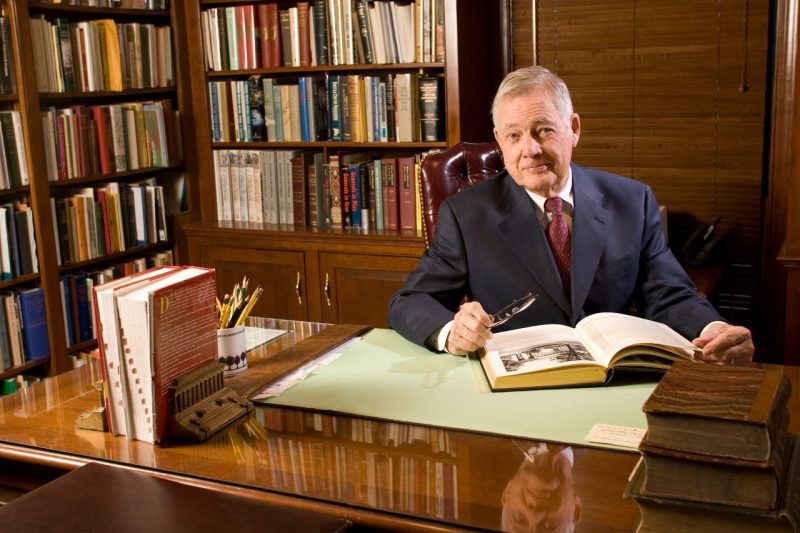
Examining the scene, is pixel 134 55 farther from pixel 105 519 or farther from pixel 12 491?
pixel 105 519

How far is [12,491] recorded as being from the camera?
1.56 m

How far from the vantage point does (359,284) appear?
Answer: 11.9ft

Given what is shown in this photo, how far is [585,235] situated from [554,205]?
106 millimetres

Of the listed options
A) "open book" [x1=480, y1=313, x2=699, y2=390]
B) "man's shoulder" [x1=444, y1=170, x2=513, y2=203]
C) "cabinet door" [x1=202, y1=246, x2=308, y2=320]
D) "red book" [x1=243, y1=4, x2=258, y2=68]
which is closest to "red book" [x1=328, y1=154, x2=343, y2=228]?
"cabinet door" [x1=202, y1=246, x2=308, y2=320]

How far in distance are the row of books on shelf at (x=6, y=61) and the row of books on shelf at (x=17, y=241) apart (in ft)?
1.39

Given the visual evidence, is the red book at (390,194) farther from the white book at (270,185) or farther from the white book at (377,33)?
the white book at (270,185)

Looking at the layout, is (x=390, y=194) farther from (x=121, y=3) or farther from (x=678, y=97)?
(x=121, y=3)

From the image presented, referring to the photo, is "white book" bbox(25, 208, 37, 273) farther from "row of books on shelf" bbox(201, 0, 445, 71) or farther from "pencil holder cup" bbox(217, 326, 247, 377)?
"pencil holder cup" bbox(217, 326, 247, 377)

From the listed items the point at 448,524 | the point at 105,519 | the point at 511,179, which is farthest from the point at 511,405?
the point at 511,179

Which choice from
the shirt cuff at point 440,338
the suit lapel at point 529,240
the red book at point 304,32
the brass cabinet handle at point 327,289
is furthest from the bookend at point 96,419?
the red book at point 304,32

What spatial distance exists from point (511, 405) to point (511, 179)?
0.86 m

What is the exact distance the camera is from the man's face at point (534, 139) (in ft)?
6.90

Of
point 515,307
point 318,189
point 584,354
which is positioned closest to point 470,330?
point 584,354

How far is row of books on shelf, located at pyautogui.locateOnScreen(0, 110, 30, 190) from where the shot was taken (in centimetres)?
321
